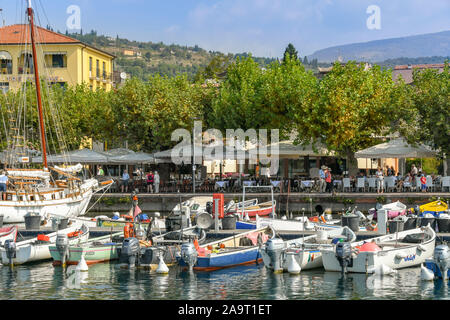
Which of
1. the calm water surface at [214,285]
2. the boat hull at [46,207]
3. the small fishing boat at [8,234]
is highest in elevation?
the boat hull at [46,207]

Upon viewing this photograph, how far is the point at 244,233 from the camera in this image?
28.4 metres

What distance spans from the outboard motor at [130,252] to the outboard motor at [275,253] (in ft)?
15.3

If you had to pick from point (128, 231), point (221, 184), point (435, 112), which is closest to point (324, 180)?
point (221, 184)

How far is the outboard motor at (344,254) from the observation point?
23.8 m

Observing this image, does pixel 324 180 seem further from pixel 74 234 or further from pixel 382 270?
pixel 382 270

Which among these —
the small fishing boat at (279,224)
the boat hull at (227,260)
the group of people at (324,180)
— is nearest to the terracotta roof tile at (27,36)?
the group of people at (324,180)

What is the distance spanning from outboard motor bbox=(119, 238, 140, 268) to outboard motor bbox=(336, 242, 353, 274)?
6.99m

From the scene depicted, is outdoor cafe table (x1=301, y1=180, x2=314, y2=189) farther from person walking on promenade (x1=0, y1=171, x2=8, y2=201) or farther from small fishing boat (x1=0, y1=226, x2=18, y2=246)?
small fishing boat (x1=0, y1=226, x2=18, y2=246)

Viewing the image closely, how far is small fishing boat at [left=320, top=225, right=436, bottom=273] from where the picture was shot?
23750 mm

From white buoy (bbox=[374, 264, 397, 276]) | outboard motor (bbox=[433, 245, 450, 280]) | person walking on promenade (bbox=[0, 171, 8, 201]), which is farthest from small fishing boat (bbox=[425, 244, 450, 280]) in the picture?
person walking on promenade (bbox=[0, 171, 8, 201])

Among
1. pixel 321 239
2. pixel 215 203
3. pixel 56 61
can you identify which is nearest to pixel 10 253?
pixel 215 203

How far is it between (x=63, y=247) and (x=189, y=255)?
15.8ft

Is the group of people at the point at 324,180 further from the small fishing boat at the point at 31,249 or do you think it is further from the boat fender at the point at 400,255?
the boat fender at the point at 400,255

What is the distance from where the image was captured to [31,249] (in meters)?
27.2
